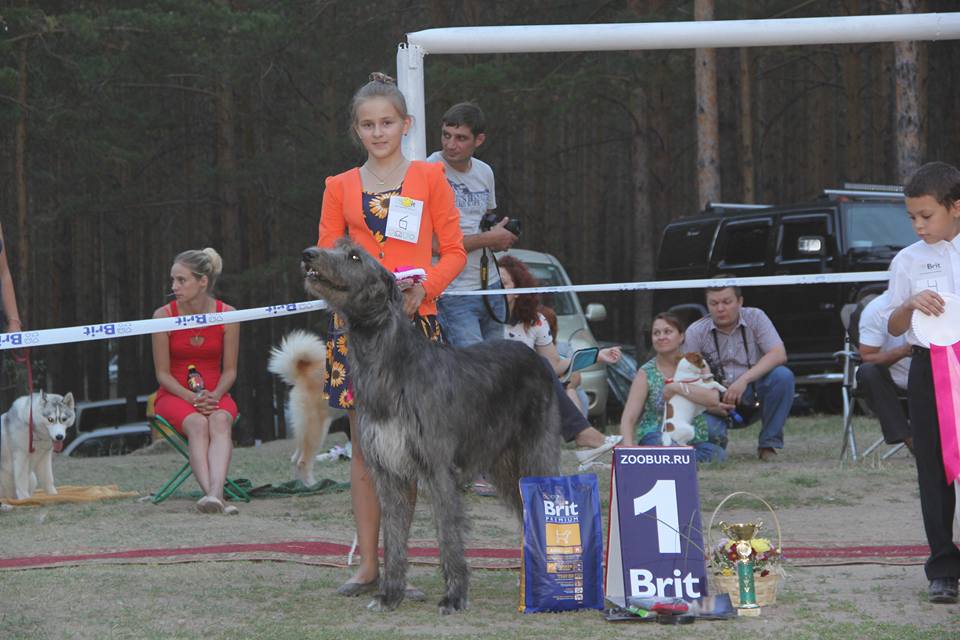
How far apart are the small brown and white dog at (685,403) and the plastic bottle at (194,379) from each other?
119 inches

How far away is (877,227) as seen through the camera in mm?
12008

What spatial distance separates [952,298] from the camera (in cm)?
420

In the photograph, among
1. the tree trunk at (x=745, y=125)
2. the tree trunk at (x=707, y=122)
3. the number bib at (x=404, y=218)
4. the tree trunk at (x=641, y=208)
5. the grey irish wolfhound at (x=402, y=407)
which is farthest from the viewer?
the tree trunk at (x=745, y=125)

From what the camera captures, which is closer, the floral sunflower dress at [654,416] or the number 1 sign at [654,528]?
the number 1 sign at [654,528]

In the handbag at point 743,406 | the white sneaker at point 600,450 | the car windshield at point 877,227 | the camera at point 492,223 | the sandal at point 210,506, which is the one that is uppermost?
the car windshield at point 877,227

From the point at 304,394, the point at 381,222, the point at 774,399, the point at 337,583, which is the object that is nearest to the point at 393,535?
the point at 337,583

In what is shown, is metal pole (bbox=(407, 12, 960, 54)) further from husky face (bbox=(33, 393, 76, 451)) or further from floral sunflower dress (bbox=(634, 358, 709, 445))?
husky face (bbox=(33, 393, 76, 451))

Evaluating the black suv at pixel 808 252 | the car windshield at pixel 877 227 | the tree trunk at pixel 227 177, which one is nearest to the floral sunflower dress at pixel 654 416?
the black suv at pixel 808 252

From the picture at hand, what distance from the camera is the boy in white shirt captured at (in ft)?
14.0

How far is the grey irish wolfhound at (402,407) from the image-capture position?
407 cm

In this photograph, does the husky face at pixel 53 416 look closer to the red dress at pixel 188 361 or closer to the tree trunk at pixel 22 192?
the red dress at pixel 188 361

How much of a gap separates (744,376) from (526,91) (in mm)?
11107

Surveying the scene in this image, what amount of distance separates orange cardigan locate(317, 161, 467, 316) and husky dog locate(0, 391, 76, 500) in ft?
13.3

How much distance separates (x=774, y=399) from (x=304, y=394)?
3.28 meters
